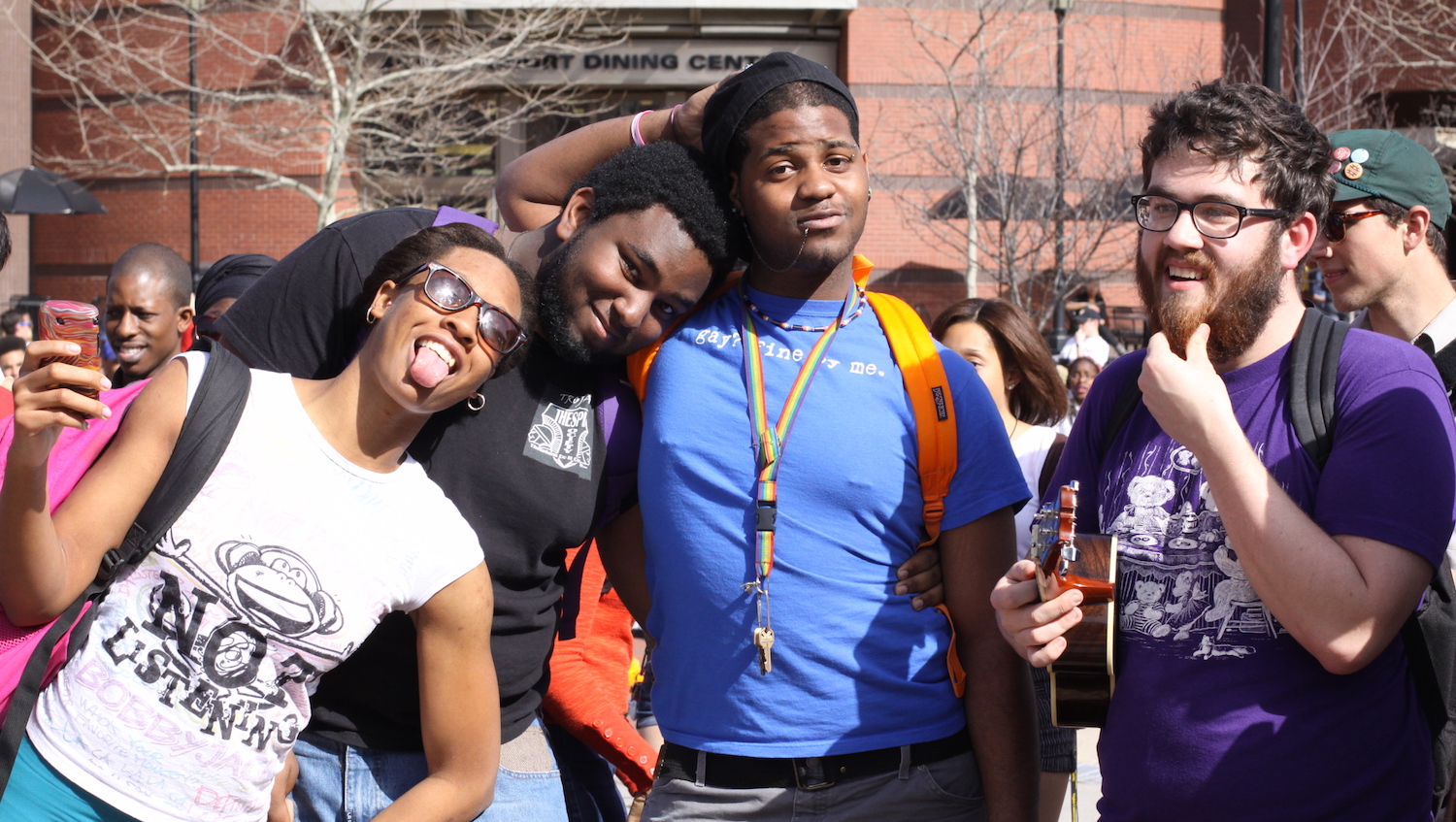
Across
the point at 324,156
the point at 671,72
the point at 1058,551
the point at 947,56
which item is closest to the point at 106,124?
the point at 324,156

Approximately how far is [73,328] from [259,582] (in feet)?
1.86

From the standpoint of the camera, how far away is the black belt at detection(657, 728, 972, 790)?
2.55 m

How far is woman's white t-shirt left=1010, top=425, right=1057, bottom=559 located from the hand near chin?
2374mm

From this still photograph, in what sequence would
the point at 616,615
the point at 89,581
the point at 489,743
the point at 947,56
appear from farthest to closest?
the point at 947,56 < the point at 616,615 < the point at 489,743 < the point at 89,581

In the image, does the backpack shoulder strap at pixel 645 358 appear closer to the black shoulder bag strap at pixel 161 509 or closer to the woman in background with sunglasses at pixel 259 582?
the woman in background with sunglasses at pixel 259 582

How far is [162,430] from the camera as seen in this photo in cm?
225

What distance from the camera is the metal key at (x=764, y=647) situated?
8.36ft

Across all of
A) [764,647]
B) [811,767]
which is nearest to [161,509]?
[764,647]

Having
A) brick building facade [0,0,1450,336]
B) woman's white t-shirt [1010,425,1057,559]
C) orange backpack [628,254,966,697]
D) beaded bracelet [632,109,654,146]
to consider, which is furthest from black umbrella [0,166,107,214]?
orange backpack [628,254,966,697]

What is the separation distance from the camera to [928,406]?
266cm

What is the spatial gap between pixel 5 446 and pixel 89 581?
0.33 m

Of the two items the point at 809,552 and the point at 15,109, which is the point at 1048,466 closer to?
the point at 809,552

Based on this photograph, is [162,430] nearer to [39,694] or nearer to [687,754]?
Answer: [39,694]

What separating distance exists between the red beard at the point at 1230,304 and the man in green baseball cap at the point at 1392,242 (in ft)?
4.21
